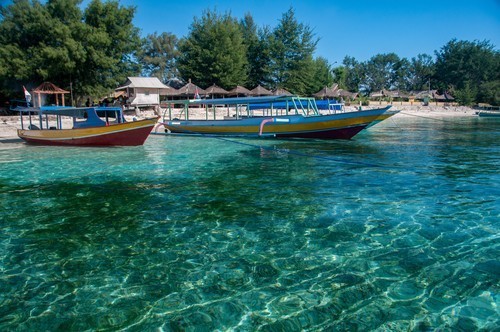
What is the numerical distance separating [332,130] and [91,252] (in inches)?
592

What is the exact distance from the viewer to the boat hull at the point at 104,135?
A: 56.0ft

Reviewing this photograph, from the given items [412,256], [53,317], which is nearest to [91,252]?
[53,317]

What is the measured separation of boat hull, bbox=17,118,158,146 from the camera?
56.0ft

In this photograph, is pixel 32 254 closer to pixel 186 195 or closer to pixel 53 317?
pixel 53 317

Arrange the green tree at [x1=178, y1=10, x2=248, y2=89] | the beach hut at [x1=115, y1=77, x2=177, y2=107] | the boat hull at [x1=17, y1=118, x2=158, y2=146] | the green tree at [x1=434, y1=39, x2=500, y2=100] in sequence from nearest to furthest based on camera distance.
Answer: the boat hull at [x1=17, y1=118, x2=158, y2=146], the beach hut at [x1=115, y1=77, x2=177, y2=107], the green tree at [x1=178, y1=10, x2=248, y2=89], the green tree at [x1=434, y1=39, x2=500, y2=100]

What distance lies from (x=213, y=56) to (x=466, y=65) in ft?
210

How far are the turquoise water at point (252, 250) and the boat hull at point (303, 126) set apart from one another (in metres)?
7.04

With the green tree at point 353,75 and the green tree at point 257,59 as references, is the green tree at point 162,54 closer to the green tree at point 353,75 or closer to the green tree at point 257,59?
the green tree at point 257,59

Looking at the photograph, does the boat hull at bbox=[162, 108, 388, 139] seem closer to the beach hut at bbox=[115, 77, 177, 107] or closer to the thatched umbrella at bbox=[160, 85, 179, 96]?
the beach hut at bbox=[115, 77, 177, 107]

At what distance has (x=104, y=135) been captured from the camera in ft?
56.9

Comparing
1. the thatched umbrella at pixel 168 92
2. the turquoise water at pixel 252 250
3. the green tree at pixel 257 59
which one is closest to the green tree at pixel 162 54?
the green tree at pixel 257 59

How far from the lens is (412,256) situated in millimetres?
5246

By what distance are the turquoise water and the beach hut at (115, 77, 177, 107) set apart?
25.9 m

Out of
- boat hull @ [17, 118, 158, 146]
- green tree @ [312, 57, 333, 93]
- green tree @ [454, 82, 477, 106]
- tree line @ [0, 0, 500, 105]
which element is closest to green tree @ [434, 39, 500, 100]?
tree line @ [0, 0, 500, 105]
